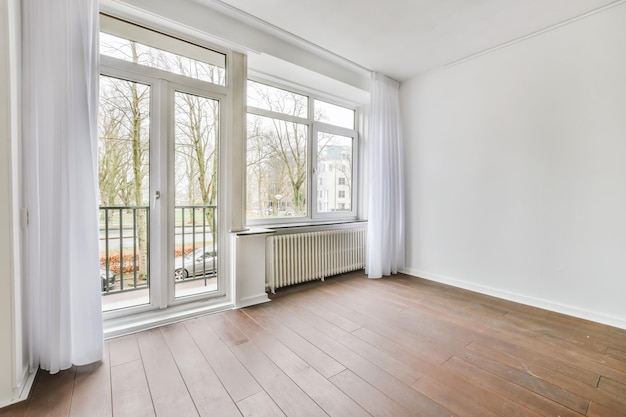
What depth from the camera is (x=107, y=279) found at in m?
2.42

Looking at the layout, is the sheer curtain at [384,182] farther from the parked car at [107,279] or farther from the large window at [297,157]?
the parked car at [107,279]

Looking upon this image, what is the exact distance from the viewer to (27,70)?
1.67 metres

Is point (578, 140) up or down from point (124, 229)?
up

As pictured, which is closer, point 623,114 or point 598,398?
point 598,398

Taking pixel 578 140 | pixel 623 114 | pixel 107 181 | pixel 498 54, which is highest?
pixel 498 54

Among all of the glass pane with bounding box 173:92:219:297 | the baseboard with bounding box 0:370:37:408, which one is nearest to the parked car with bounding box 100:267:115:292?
the glass pane with bounding box 173:92:219:297

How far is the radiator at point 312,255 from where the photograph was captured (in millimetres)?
3264

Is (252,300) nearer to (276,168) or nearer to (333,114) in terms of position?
(276,168)

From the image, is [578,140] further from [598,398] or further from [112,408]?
[112,408]

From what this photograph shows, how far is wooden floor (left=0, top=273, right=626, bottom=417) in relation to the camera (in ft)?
4.88

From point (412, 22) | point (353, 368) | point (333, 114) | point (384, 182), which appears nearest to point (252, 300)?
point (353, 368)

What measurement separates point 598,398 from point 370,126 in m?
3.39

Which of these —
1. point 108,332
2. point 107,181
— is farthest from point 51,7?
point 108,332

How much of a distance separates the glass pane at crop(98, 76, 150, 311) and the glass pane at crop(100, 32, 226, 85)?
0.71ft
